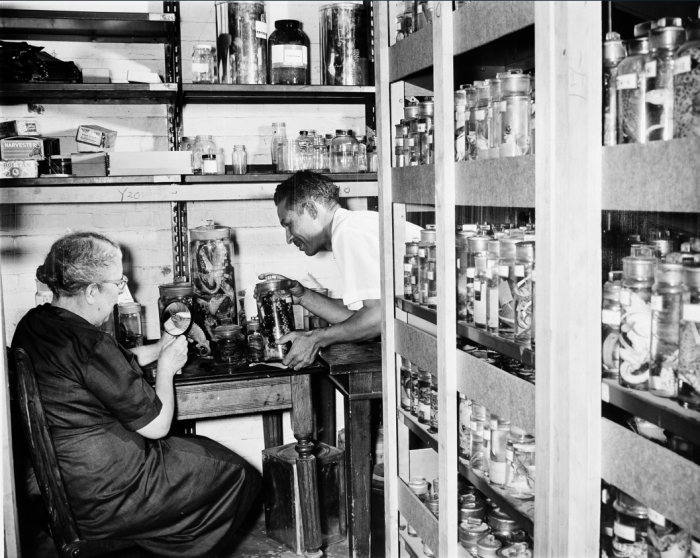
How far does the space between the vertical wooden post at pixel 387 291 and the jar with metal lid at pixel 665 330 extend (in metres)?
1.07

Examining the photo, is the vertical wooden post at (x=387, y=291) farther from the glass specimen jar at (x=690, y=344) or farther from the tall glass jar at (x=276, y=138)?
the tall glass jar at (x=276, y=138)

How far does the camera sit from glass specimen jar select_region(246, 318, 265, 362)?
2.95m

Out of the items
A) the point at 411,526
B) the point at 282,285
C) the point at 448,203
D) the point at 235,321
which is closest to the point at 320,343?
the point at 282,285

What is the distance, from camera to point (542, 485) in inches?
57.6

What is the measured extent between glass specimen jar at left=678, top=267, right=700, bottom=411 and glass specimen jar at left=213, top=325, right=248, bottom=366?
6.42ft

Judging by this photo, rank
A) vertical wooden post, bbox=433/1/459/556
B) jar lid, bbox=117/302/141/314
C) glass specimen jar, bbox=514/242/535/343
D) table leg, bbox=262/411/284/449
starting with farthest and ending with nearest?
table leg, bbox=262/411/284/449, jar lid, bbox=117/302/141/314, vertical wooden post, bbox=433/1/459/556, glass specimen jar, bbox=514/242/535/343

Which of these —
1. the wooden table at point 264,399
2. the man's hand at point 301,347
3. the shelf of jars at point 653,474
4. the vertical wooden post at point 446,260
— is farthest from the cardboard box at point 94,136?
the shelf of jars at point 653,474

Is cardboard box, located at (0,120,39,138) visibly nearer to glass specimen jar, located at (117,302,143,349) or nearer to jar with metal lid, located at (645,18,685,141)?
glass specimen jar, located at (117,302,143,349)

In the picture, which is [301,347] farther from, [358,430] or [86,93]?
[86,93]

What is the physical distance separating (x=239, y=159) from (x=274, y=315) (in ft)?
2.68

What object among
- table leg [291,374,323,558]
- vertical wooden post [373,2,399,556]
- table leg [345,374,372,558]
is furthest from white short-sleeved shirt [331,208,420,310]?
vertical wooden post [373,2,399,556]

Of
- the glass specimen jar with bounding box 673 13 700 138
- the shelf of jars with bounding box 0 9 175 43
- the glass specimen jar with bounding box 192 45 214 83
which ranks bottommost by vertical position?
the glass specimen jar with bounding box 673 13 700 138

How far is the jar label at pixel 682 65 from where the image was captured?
119 centimetres

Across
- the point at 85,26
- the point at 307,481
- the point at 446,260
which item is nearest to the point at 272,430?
the point at 307,481
